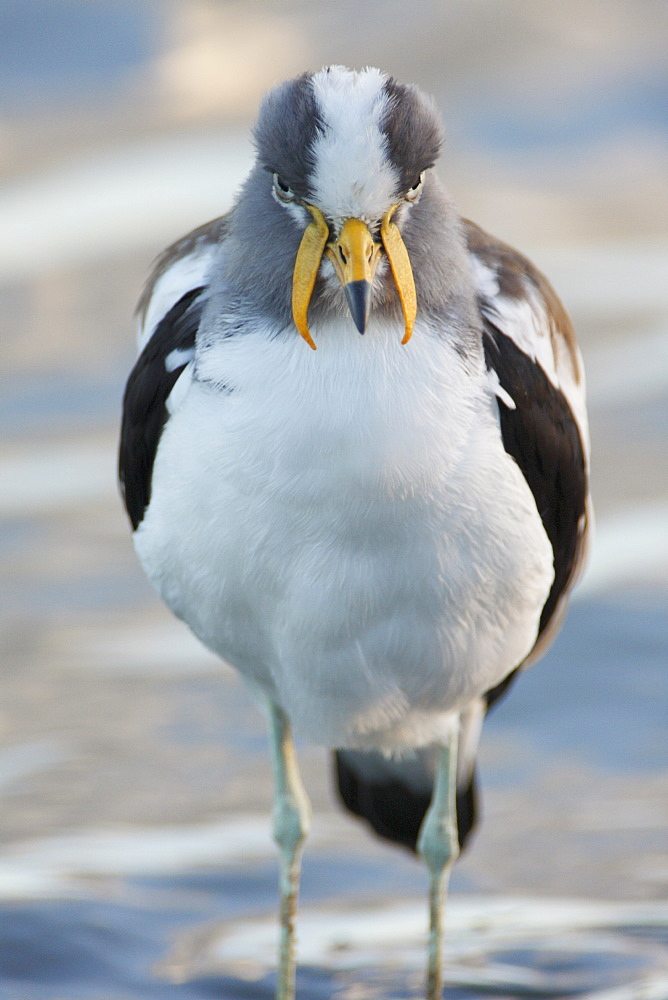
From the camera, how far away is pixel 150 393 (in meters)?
4.60

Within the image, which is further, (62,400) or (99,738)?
(62,400)

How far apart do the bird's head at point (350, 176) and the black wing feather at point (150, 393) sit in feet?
2.00

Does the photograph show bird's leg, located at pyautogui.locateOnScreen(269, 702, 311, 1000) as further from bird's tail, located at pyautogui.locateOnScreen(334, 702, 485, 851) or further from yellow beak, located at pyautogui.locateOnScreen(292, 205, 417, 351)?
yellow beak, located at pyautogui.locateOnScreen(292, 205, 417, 351)

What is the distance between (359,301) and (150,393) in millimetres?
1058

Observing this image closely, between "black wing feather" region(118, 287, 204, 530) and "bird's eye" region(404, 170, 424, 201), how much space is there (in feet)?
2.55


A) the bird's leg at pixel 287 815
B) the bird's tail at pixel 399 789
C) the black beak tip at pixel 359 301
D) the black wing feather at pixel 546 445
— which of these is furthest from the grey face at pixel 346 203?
the bird's tail at pixel 399 789

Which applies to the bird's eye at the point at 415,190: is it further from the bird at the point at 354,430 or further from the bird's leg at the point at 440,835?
the bird's leg at the point at 440,835

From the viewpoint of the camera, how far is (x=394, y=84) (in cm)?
390

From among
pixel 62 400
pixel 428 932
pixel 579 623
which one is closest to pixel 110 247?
pixel 62 400

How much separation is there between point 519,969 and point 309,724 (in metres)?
1.25

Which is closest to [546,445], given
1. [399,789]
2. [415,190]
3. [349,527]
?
[349,527]

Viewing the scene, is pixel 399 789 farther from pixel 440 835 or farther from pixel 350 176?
pixel 350 176

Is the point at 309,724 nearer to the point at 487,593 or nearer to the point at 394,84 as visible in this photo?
the point at 487,593

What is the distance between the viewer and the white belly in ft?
13.0
